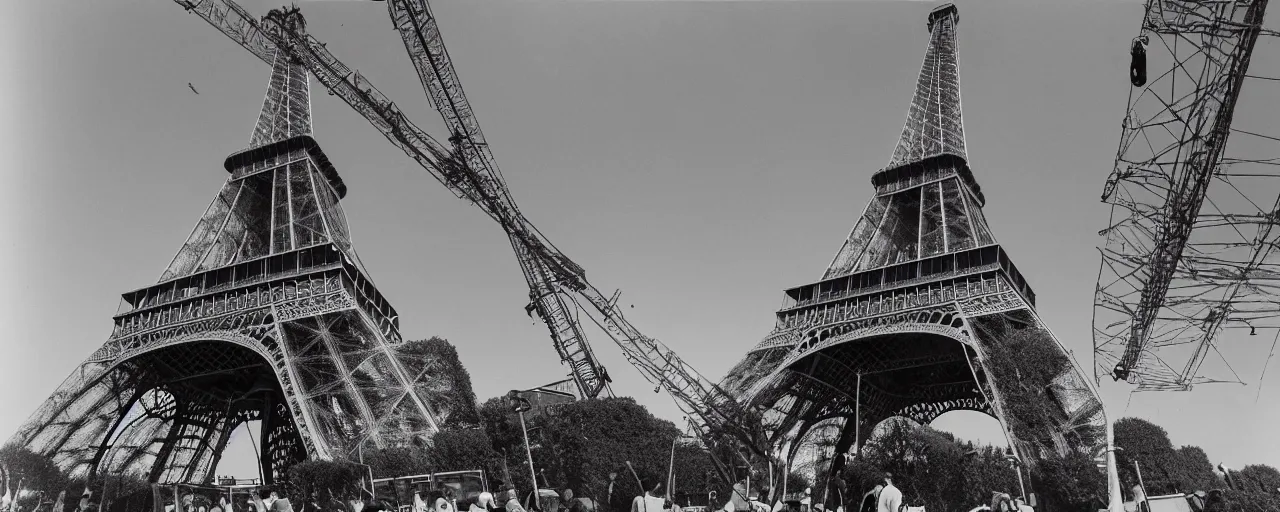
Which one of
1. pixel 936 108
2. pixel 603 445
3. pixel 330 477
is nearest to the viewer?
pixel 330 477

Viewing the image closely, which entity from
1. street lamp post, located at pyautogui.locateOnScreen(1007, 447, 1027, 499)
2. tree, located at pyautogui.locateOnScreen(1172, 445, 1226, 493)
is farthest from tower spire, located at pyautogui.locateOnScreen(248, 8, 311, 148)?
tree, located at pyautogui.locateOnScreen(1172, 445, 1226, 493)

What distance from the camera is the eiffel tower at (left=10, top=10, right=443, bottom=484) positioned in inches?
1903

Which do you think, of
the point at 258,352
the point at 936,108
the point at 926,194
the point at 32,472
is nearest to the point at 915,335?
the point at 926,194

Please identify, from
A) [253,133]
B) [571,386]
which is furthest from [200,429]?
[571,386]

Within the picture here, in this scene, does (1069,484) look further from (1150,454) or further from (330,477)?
(330,477)

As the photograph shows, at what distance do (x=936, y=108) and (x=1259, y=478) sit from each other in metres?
30.3

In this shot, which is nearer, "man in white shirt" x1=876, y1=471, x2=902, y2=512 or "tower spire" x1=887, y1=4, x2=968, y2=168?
"man in white shirt" x1=876, y1=471, x2=902, y2=512

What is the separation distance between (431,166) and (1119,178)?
1191 inches

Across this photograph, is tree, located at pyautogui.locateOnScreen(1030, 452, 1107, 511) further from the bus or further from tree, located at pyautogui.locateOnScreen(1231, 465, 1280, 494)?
the bus

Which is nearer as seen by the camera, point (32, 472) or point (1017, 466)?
point (1017, 466)

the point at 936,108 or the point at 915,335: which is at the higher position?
the point at 936,108

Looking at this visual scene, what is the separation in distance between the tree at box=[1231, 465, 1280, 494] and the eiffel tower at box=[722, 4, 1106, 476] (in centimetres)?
1002

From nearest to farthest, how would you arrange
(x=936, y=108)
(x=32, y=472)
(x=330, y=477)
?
1. (x=330, y=477)
2. (x=32, y=472)
3. (x=936, y=108)

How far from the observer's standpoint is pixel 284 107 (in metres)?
66.7
